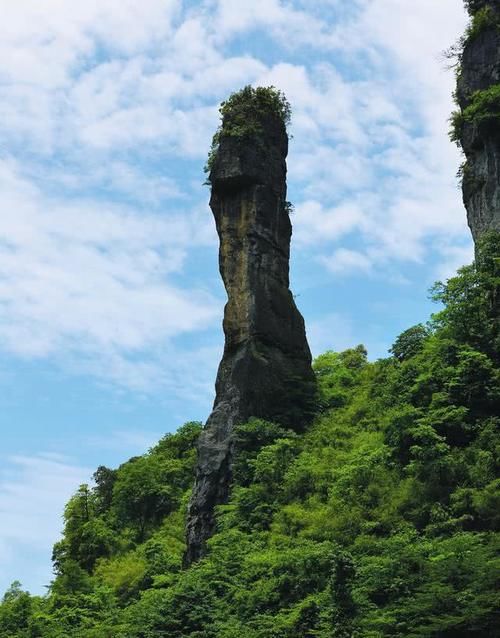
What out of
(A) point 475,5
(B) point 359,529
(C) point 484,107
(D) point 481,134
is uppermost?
(A) point 475,5

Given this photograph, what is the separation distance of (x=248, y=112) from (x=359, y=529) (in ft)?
83.2

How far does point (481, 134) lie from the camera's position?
33188mm

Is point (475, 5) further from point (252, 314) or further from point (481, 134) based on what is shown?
point (252, 314)

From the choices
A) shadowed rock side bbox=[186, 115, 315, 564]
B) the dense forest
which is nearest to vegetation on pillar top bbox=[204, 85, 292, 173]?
shadowed rock side bbox=[186, 115, 315, 564]

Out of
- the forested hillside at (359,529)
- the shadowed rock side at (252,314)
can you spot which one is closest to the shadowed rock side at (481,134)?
the forested hillside at (359,529)

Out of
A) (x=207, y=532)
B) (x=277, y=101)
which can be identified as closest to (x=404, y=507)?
(x=207, y=532)

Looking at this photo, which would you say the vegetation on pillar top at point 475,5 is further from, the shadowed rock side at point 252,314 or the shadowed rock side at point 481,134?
the shadowed rock side at point 252,314

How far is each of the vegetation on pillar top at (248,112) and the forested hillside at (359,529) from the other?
1338 centimetres

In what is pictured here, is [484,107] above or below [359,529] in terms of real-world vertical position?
above

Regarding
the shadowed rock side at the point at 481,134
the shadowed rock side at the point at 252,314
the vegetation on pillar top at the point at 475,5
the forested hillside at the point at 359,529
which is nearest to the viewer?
the forested hillside at the point at 359,529

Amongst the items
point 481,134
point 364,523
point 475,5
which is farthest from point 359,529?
point 475,5

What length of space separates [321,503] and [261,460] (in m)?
4.96

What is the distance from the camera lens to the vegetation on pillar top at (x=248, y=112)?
3988cm

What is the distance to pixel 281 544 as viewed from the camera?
23.9 meters
